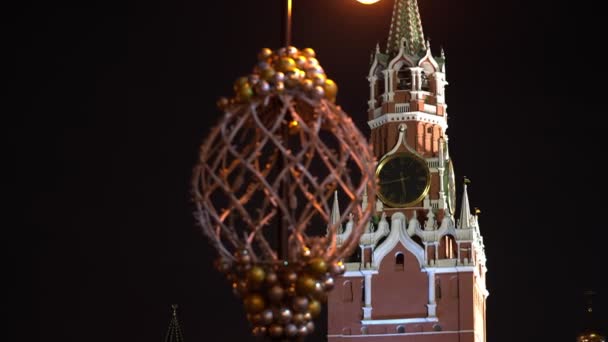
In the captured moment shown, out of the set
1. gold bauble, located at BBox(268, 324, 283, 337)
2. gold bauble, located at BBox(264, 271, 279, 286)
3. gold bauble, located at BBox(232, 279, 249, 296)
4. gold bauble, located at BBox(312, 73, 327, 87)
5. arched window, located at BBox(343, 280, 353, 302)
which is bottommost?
gold bauble, located at BBox(268, 324, 283, 337)

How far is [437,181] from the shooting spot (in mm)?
58250

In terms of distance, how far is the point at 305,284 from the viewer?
14578 millimetres

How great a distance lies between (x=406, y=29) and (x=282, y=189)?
46.1m

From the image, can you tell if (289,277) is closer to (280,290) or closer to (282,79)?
(280,290)

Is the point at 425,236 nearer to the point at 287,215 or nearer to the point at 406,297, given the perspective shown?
the point at 406,297

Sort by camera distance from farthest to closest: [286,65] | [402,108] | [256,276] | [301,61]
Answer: [402,108] < [301,61] < [286,65] < [256,276]

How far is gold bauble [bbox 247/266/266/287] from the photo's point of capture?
14.5 metres

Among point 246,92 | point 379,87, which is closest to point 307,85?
point 246,92

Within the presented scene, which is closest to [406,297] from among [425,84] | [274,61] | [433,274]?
[433,274]

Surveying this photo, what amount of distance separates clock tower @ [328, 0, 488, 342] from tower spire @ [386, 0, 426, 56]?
0.07m

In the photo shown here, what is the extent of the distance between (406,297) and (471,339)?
2336 millimetres

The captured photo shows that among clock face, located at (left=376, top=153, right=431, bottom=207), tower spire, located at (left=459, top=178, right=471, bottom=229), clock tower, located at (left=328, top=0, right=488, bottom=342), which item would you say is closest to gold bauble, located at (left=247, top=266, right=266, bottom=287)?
clock tower, located at (left=328, top=0, right=488, bottom=342)

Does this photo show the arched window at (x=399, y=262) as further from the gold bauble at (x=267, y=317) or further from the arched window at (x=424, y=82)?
the gold bauble at (x=267, y=317)

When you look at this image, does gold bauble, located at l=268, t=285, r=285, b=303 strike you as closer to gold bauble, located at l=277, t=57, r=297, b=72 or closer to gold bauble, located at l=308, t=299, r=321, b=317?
gold bauble, located at l=308, t=299, r=321, b=317
